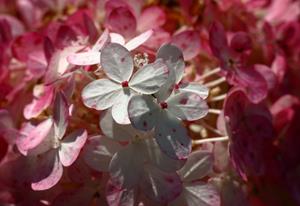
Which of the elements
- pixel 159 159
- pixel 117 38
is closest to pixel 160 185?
pixel 159 159

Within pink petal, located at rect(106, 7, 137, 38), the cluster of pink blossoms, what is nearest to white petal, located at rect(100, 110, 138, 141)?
the cluster of pink blossoms

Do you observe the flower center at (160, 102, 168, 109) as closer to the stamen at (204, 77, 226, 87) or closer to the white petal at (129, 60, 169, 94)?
the white petal at (129, 60, 169, 94)

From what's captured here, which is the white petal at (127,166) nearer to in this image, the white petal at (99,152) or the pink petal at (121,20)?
the white petal at (99,152)

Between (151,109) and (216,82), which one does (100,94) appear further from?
(216,82)

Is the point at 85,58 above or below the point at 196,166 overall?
above

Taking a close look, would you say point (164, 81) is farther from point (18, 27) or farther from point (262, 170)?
point (18, 27)

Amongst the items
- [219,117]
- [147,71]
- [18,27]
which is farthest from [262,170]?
[18,27]
